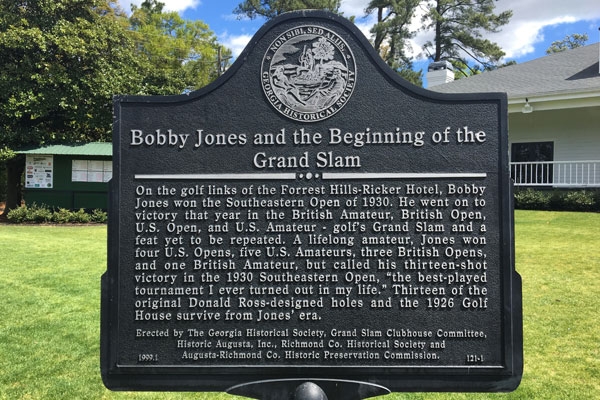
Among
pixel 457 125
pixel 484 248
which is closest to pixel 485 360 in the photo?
pixel 484 248

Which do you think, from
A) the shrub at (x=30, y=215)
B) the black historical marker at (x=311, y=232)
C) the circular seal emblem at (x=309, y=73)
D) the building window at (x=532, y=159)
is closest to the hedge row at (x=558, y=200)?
the building window at (x=532, y=159)

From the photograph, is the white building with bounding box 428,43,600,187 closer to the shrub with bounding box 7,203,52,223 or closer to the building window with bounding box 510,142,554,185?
the building window with bounding box 510,142,554,185

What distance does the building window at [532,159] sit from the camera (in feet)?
54.4

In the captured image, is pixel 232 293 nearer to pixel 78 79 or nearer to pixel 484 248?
pixel 484 248

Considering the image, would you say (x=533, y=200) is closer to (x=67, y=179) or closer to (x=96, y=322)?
(x=96, y=322)

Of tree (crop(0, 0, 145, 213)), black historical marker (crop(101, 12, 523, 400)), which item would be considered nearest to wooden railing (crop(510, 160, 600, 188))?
black historical marker (crop(101, 12, 523, 400))

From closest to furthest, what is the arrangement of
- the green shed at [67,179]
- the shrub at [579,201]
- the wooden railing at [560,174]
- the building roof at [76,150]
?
the shrub at [579,201]
the wooden railing at [560,174]
the building roof at [76,150]
the green shed at [67,179]

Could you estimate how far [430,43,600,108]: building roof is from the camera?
550 inches

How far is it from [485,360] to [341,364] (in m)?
0.83

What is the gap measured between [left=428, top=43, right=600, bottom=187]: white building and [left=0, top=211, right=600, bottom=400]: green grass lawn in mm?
5890

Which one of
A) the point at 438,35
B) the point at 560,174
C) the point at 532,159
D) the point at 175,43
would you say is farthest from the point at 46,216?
the point at 438,35

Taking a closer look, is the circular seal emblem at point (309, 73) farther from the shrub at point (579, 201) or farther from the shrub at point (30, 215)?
the shrub at point (30, 215)

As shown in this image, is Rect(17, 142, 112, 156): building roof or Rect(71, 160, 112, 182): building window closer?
Rect(17, 142, 112, 156): building roof

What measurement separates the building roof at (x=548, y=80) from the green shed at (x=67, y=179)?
13.4 m
